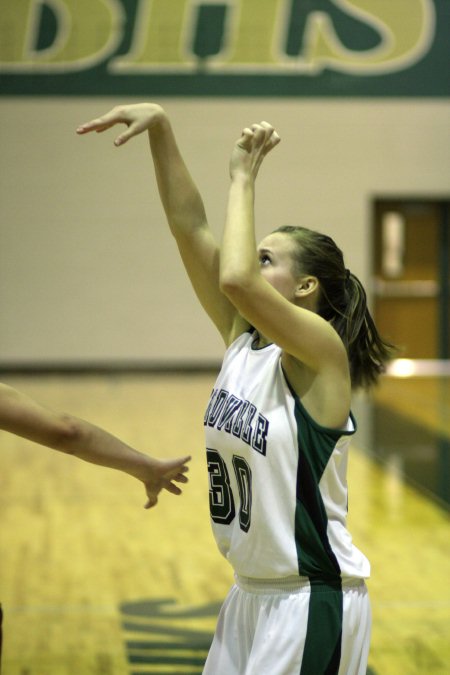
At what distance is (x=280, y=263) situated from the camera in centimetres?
222

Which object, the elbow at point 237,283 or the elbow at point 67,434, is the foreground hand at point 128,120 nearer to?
the elbow at point 237,283

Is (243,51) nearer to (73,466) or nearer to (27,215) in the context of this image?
(27,215)

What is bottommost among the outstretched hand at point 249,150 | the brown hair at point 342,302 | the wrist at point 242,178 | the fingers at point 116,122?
the brown hair at point 342,302

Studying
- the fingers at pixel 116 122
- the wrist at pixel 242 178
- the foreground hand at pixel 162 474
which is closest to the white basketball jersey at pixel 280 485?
the foreground hand at pixel 162 474

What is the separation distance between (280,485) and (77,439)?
422 mm

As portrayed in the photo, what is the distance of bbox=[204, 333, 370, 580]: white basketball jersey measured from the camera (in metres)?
2.10

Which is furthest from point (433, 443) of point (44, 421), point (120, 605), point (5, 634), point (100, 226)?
point (44, 421)

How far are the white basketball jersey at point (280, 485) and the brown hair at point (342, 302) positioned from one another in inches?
7.5

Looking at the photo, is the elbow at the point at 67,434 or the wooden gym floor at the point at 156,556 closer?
the elbow at the point at 67,434

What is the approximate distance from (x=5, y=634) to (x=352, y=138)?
10.1 meters

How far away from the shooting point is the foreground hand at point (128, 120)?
2.18 m

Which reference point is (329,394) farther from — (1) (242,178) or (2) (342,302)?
(1) (242,178)

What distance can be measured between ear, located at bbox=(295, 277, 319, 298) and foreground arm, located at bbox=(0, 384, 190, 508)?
1.66 feet

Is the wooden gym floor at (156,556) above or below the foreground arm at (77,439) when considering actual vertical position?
below
